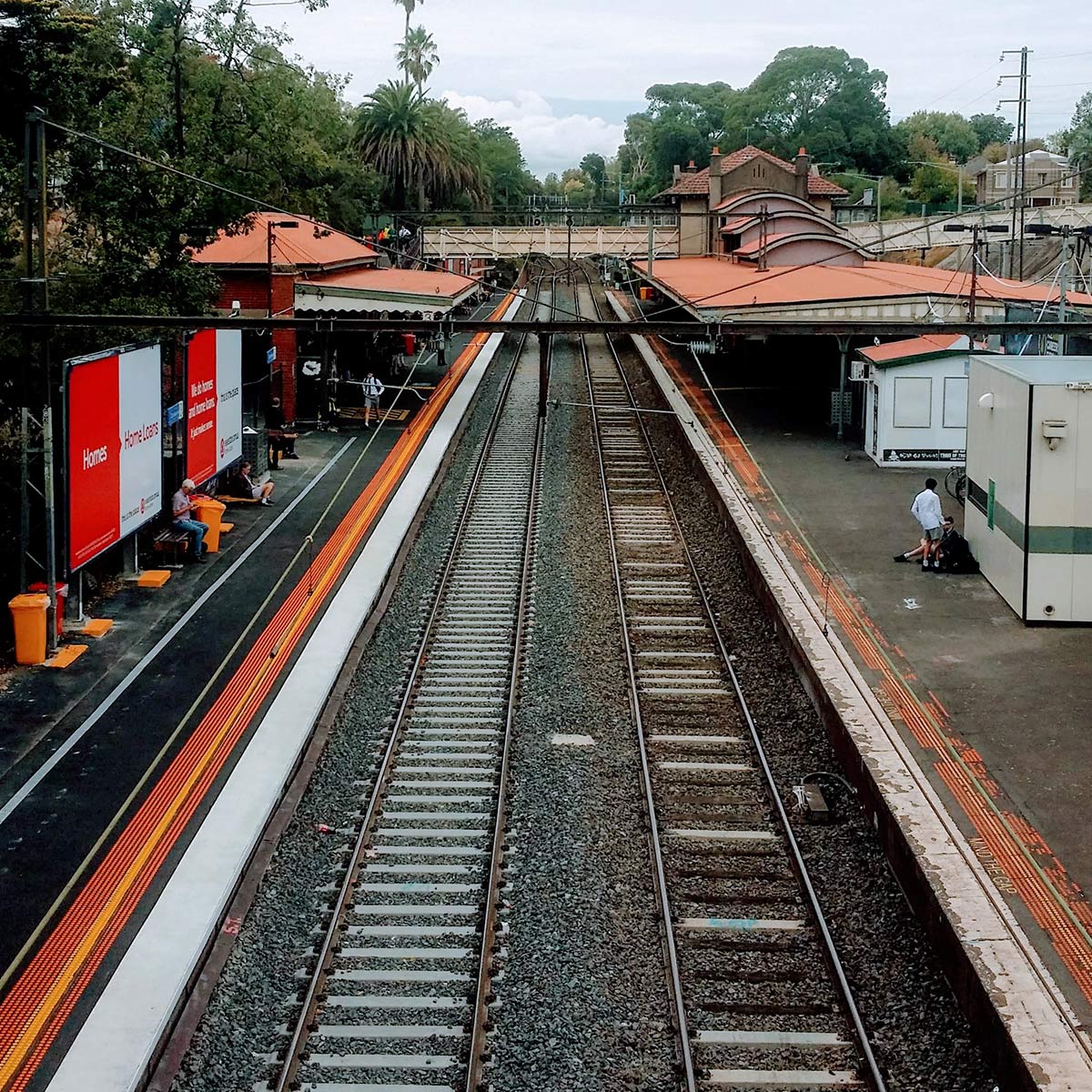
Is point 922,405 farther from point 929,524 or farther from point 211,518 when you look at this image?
point 211,518

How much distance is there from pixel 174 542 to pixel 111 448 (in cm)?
268

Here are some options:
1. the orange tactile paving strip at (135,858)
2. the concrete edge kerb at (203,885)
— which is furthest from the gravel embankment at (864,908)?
the orange tactile paving strip at (135,858)

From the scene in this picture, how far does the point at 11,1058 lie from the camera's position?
8102 millimetres

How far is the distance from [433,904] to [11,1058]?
10.9ft

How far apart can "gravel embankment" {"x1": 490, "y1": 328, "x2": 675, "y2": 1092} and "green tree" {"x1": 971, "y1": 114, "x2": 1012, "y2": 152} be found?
14387 cm

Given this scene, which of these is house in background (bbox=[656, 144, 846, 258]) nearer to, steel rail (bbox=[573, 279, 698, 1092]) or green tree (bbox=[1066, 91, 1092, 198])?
green tree (bbox=[1066, 91, 1092, 198])

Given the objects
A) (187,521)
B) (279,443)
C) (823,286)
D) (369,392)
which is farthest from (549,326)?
(823,286)

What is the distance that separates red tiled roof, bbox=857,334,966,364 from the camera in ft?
85.7

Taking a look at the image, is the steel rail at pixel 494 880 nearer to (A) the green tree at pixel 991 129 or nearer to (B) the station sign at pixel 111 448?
(B) the station sign at pixel 111 448

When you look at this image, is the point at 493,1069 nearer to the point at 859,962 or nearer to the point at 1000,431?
the point at 859,962

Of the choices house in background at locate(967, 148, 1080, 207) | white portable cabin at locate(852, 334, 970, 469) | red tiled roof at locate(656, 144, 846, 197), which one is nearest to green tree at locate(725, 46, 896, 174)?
house in background at locate(967, 148, 1080, 207)

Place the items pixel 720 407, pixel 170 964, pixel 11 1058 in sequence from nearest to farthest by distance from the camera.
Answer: pixel 11 1058, pixel 170 964, pixel 720 407

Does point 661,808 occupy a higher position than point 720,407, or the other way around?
point 720,407

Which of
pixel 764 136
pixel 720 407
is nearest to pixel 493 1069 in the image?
pixel 720 407
